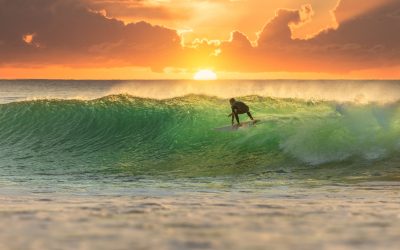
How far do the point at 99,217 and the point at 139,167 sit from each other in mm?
10504

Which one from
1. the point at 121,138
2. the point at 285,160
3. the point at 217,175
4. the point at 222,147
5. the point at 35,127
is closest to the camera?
the point at 217,175

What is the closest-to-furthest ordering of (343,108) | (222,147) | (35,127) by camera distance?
(222,147) → (343,108) → (35,127)

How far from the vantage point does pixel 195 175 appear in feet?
51.6

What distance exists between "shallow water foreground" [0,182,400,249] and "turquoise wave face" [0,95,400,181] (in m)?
4.99

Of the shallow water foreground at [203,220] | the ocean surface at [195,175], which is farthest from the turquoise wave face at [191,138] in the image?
the shallow water foreground at [203,220]

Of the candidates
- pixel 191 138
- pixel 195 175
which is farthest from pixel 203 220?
pixel 191 138

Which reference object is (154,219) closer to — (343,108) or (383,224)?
(383,224)

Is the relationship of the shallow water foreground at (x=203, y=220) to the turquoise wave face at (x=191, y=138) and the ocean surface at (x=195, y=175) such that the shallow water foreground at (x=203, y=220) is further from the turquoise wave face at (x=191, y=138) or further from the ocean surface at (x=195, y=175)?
the turquoise wave face at (x=191, y=138)

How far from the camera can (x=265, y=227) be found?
22.7ft

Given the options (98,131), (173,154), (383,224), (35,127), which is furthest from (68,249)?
(35,127)

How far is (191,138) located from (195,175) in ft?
23.3

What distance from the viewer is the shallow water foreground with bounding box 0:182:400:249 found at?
6082mm

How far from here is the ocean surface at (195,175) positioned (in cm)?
656

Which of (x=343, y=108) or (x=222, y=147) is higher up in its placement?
(x=343, y=108)
